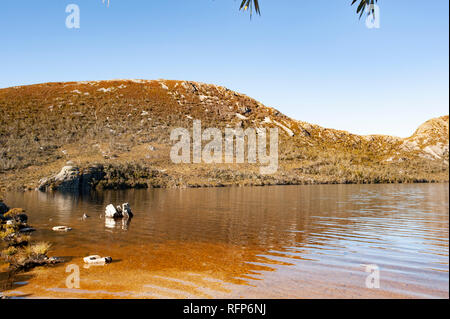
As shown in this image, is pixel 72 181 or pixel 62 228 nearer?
pixel 62 228

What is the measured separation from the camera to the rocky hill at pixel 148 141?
57344 millimetres

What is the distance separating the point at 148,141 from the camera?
7912 cm

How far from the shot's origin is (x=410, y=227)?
1509cm

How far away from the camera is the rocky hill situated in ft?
188

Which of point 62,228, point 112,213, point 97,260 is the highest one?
point 97,260

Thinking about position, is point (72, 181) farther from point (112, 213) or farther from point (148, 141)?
point (112, 213)

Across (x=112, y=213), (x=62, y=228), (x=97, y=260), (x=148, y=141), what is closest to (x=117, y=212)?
(x=112, y=213)

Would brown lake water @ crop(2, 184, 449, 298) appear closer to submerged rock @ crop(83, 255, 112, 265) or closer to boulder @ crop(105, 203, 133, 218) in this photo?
submerged rock @ crop(83, 255, 112, 265)

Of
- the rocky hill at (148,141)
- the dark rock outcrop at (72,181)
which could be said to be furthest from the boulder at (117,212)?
the rocky hill at (148,141)

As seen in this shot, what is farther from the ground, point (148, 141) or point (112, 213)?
point (148, 141)

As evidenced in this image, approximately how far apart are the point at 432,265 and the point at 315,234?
536 cm

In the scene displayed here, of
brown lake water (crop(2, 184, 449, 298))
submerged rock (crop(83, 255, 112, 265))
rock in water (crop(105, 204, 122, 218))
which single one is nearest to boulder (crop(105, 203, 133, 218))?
rock in water (crop(105, 204, 122, 218))
